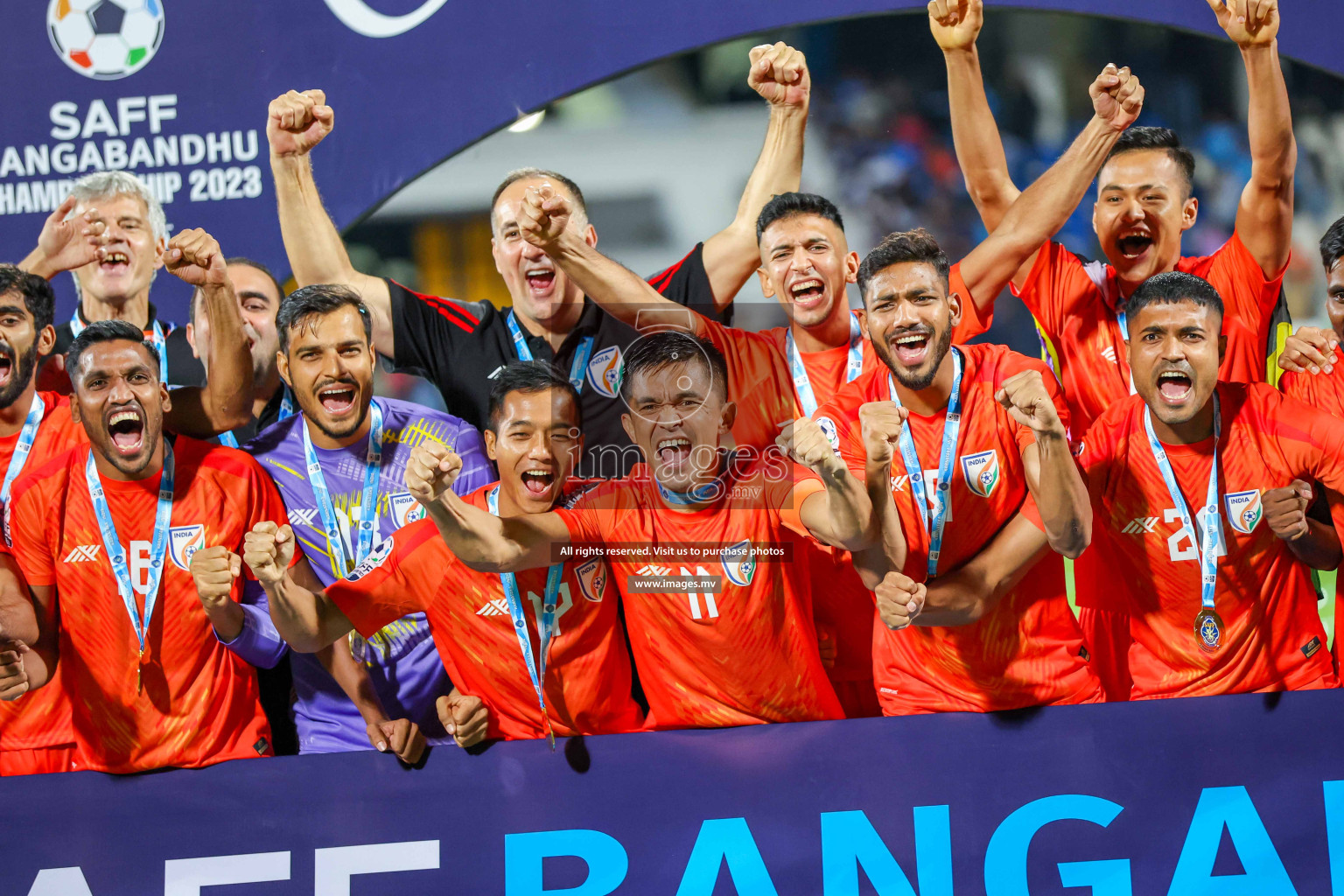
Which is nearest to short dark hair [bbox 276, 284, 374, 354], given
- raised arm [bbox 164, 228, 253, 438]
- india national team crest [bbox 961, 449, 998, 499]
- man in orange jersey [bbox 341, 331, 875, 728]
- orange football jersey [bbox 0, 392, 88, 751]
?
raised arm [bbox 164, 228, 253, 438]

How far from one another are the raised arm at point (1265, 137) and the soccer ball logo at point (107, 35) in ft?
12.4

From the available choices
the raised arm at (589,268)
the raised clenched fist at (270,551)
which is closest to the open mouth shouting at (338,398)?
the raised clenched fist at (270,551)

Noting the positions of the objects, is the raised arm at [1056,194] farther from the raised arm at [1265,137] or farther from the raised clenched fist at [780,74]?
the raised clenched fist at [780,74]

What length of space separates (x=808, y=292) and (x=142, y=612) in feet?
7.76

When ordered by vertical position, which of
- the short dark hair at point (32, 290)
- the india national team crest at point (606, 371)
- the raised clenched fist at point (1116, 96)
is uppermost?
the raised clenched fist at point (1116, 96)

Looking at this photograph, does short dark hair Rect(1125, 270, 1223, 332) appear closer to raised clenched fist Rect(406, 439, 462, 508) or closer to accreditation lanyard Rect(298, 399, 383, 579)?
raised clenched fist Rect(406, 439, 462, 508)

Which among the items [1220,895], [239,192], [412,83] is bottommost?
[1220,895]

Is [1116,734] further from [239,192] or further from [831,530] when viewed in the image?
[239,192]

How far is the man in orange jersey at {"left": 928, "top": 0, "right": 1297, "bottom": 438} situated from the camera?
374 cm

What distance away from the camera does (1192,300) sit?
3.41 m

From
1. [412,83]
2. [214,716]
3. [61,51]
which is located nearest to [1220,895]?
[214,716]

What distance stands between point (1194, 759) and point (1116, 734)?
24cm

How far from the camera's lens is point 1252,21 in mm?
3617

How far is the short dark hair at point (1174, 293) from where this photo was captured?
3.42 m
